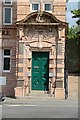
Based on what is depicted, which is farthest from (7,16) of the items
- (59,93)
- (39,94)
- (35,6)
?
(59,93)

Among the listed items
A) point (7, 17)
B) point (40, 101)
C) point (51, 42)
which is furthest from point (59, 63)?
point (7, 17)

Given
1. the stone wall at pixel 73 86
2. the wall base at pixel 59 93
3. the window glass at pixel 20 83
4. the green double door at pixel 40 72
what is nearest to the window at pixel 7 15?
the green double door at pixel 40 72

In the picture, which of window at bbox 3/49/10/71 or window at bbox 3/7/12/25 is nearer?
window at bbox 3/49/10/71

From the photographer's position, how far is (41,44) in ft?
73.9

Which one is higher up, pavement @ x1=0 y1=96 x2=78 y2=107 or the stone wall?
the stone wall

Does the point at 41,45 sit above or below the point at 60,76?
above

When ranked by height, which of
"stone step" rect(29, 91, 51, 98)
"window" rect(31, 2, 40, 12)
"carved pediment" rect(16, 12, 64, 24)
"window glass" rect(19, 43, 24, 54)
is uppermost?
"window" rect(31, 2, 40, 12)

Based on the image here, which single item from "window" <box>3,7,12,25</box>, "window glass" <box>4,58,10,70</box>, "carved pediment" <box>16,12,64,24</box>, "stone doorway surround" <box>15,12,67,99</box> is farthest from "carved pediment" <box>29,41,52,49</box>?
"window" <box>3,7,12,25</box>

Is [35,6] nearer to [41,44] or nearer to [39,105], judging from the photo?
[41,44]

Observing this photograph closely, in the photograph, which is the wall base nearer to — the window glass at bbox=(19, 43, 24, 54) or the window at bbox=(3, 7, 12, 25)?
the window glass at bbox=(19, 43, 24, 54)

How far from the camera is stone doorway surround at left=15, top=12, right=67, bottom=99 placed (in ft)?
73.5

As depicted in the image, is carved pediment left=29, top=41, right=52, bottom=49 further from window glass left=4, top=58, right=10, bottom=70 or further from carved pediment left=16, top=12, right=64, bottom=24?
window glass left=4, top=58, right=10, bottom=70

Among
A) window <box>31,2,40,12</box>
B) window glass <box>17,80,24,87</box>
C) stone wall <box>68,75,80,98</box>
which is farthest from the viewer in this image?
stone wall <box>68,75,80,98</box>

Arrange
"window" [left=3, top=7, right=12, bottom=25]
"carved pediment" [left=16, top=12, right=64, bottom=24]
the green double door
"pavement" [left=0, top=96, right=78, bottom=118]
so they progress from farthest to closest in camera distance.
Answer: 1. "window" [left=3, top=7, right=12, bottom=25]
2. the green double door
3. "carved pediment" [left=16, top=12, right=64, bottom=24]
4. "pavement" [left=0, top=96, right=78, bottom=118]
